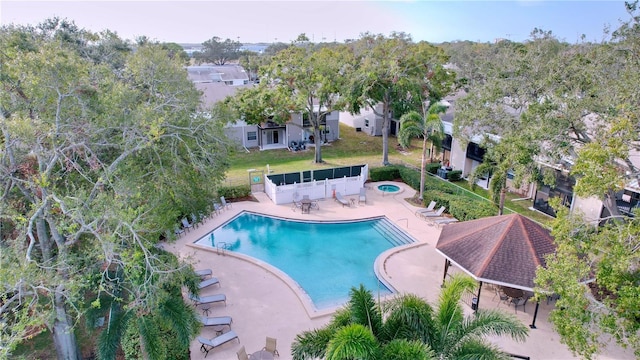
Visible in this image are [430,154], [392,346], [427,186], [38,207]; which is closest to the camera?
[392,346]

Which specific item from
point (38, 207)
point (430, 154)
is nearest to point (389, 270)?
point (38, 207)

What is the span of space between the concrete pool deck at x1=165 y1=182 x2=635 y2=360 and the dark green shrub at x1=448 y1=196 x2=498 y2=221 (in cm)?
169

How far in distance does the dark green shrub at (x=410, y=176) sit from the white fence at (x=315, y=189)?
3414mm

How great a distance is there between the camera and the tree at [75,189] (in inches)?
338

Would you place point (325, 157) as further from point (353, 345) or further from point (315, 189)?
point (353, 345)

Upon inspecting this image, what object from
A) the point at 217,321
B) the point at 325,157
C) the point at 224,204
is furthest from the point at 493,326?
the point at 325,157

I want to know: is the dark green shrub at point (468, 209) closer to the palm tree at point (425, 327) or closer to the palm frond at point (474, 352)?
the palm tree at point (425, 327)

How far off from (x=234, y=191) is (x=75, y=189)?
14.6 m

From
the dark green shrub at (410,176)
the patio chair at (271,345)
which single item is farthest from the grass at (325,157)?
the patio chair at (271,345)

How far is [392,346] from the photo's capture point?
7438 millimetres

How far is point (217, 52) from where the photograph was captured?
108625 millimetres

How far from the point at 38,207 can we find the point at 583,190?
12208mm

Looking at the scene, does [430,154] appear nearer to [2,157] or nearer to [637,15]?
[637,15]

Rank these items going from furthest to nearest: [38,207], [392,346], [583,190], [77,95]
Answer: [77,95] < [583,190] < [38,207] < [392,346]
